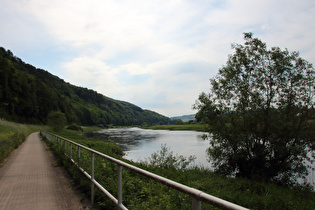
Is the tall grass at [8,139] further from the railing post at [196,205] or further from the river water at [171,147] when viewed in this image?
the railing post at [196,205]

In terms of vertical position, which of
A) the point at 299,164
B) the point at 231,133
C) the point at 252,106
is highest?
the point at 252,106

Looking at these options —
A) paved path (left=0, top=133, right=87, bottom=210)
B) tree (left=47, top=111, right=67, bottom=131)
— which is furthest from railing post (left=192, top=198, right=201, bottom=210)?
tree (left=47, top=111, right=67, bottom=131)

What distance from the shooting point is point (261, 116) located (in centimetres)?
1193

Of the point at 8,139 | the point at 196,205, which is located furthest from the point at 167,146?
the point at 196,205

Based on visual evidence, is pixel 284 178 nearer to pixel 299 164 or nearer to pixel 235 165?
pixel 299 164

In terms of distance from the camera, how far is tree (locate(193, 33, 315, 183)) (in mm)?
11250

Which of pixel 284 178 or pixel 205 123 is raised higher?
pixel 205 123

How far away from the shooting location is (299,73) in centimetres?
1155

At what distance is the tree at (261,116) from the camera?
11250 millimetres

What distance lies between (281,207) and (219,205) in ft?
22.7

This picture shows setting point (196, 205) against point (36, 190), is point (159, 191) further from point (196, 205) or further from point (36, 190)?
point (36, 190)

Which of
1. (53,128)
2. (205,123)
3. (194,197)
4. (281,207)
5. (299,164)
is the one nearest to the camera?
(194,197)

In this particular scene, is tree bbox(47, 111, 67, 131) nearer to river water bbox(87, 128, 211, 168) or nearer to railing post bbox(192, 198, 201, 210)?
river water bbox(87, 128, 211, 168)

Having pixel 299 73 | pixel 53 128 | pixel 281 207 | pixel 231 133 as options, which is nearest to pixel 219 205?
pixel 281 207
